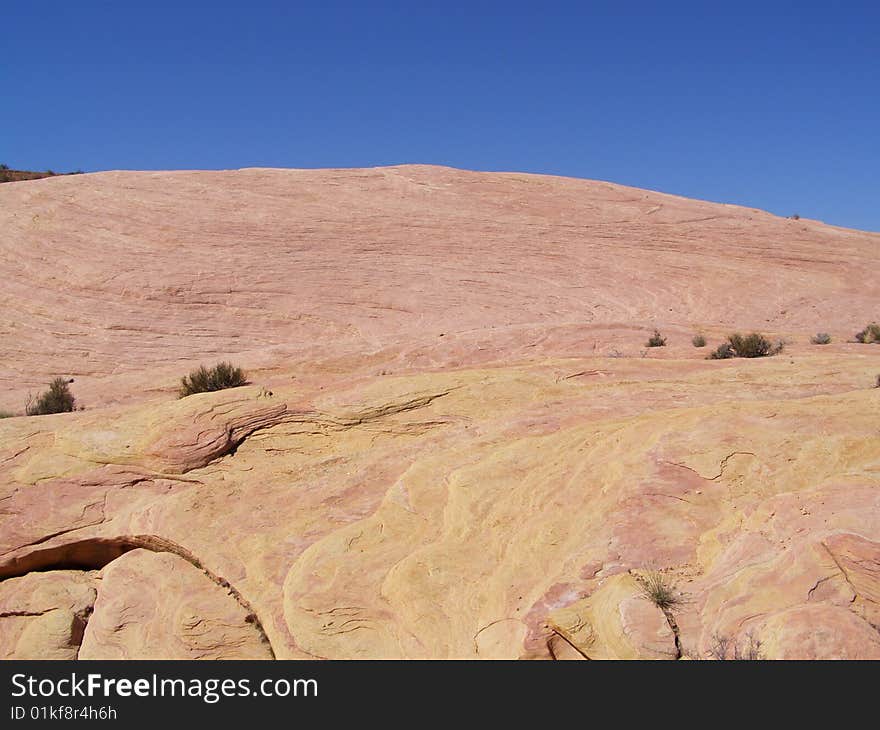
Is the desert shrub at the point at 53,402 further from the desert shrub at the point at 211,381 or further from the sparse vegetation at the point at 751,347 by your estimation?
the sparse vegetation at the point at 751,347

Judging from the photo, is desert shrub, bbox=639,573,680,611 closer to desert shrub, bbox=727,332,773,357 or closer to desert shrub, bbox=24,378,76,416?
desert shrub, bbox=727,332,773,357

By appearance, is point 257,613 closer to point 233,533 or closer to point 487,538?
point 233,533

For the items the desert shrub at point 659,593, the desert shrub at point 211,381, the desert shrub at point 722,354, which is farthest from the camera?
the desert shrub at point 211,381

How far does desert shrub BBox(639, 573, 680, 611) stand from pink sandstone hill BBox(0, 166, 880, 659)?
0.06 meters

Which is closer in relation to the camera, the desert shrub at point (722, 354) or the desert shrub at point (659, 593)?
the desert shrub at point (659, 593)

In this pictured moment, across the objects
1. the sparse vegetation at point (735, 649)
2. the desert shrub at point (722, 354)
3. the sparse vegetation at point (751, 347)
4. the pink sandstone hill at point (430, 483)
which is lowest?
the sparse vegetation at point (735, 649)

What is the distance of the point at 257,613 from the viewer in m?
7.13

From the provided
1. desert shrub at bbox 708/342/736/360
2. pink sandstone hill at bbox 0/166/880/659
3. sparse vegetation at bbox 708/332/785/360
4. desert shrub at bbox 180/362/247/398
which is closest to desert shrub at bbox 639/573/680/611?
pink sandstone hill at bbox 0/166/880/659

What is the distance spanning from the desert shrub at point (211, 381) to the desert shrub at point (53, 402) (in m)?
1.83

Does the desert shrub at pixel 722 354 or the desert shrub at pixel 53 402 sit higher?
Result: the desert shrub at pixel 53 402

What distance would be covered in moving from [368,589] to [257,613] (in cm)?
111

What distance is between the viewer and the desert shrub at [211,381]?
12.1 meters

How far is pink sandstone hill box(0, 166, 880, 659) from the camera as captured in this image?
5875mm

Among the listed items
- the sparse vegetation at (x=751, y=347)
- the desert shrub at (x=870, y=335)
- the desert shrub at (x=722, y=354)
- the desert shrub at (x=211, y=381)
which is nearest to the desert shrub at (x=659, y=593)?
the desert shrub at (x=722, y=354)
